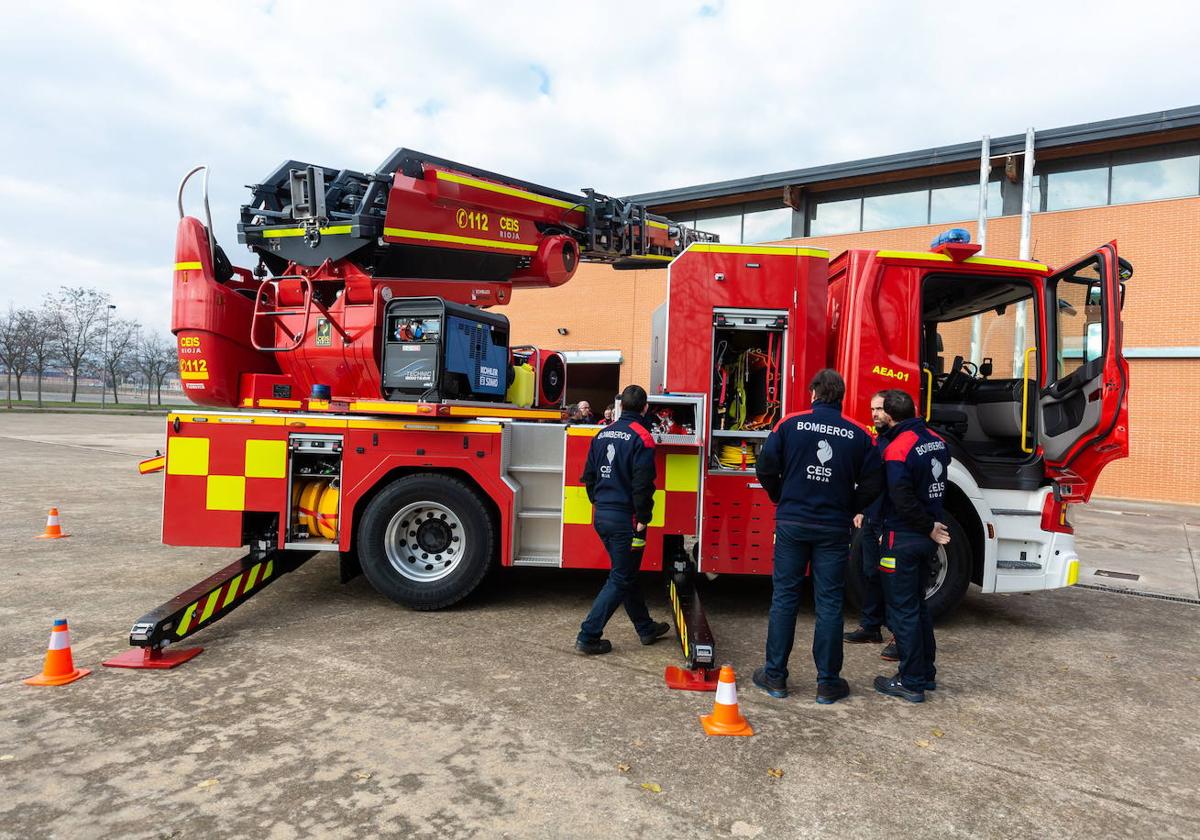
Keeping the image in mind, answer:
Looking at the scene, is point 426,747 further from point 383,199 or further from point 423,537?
point 383,199

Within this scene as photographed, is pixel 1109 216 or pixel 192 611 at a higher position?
pixel 1109 216

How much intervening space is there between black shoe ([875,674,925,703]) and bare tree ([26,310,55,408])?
4853 cm

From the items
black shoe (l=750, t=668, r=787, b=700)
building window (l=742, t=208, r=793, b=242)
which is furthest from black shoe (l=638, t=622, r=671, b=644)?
building window (l=742, t=208, r=793, b=242)

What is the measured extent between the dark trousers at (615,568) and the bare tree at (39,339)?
47.1m

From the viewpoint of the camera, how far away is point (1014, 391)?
18.5 feet

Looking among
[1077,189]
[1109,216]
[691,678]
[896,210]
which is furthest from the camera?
[896,210]

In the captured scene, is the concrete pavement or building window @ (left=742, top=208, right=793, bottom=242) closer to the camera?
the concrete pavement

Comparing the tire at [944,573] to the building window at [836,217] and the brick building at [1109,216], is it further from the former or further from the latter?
the building window at [836,217]

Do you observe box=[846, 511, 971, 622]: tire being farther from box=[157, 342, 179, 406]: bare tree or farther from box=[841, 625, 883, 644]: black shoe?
box=[157, 342, 179, 406]: bare tree

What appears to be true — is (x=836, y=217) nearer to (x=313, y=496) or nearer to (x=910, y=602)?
(x=910, y=602)

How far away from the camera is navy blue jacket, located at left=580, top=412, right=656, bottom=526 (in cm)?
452

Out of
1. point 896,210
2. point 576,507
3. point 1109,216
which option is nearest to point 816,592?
point 576,507

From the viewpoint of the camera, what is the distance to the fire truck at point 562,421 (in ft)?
17.5

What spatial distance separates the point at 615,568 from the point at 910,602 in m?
1.76
